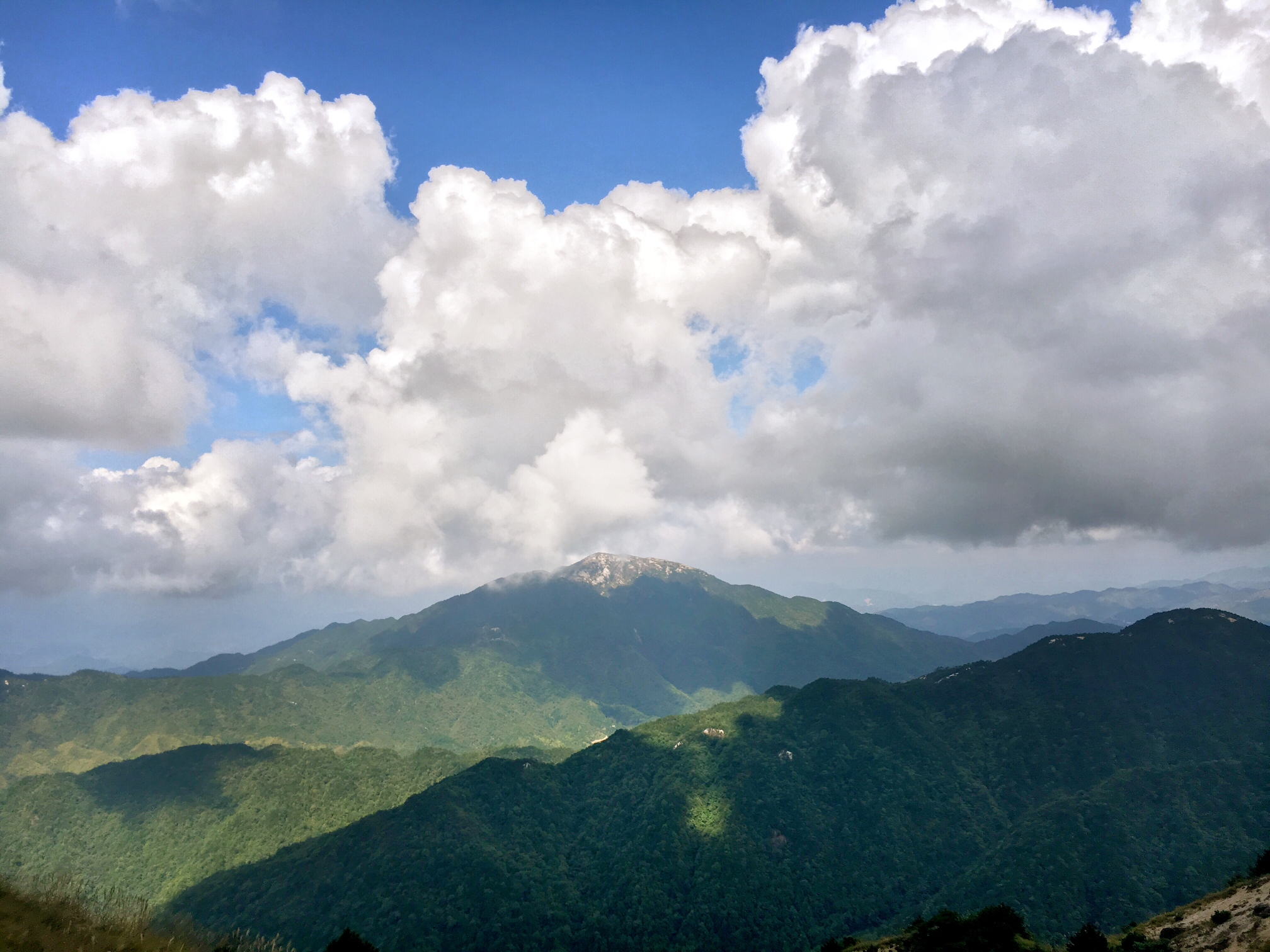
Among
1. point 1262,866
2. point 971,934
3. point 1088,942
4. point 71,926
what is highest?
point 71,926

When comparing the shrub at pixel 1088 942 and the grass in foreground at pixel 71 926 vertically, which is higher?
the grass in foreground at pixel 71 926

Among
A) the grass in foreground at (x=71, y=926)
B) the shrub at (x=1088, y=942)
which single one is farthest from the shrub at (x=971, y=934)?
the grass in foreground at (x=71, y=926)

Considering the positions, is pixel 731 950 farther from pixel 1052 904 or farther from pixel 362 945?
pixel 362 945

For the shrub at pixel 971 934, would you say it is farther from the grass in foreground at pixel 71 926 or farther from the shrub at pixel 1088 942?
the grass in foreground at pixel 71 926

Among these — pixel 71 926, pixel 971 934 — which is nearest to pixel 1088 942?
pixel 971 934

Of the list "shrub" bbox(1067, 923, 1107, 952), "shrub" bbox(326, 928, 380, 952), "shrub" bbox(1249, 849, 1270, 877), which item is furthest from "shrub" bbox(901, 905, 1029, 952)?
"shrub" bbox(326, 928, 380, 952)

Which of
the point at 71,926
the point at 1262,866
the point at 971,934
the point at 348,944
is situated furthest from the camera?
A: the point at 348,944

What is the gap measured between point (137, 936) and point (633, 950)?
19861 centimetres

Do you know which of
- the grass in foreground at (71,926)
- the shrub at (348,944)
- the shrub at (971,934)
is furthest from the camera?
the shrub at (348,944)

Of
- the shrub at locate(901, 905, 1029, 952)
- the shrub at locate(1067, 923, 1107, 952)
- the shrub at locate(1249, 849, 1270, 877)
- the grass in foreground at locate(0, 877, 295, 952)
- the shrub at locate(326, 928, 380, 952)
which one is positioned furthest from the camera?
the shrub at locate(326, 928, 380, 952)

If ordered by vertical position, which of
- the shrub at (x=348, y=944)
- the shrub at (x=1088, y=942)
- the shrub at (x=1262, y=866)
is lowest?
the shrub at (x=348, y=944)

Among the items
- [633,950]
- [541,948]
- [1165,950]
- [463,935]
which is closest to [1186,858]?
[633,950]

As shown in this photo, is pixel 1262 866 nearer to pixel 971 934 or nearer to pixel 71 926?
pixel 971 934

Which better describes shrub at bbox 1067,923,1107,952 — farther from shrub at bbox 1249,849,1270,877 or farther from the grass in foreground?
the grass in foreground
